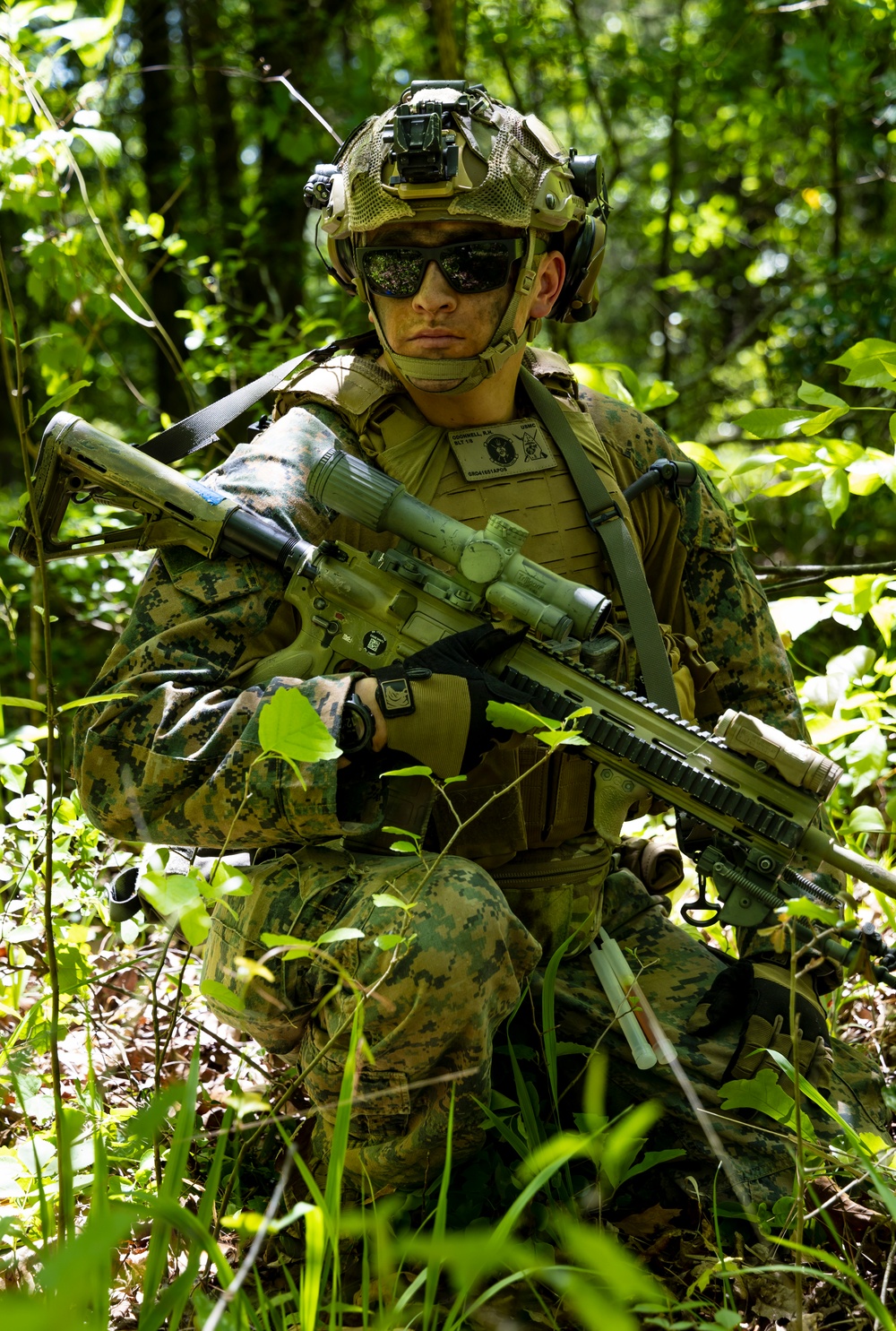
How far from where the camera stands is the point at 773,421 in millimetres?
2512

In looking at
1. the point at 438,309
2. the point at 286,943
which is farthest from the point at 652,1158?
the point at 438,309

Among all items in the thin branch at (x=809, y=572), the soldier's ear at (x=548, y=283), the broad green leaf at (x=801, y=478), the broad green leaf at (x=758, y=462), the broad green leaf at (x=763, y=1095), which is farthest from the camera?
the thin branch at (x=809, y=572)

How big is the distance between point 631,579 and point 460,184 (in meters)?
1.02

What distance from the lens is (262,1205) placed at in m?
2.52

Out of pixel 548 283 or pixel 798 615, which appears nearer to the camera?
pixel 548 283

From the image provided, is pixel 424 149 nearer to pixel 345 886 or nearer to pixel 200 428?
pixel 200 428

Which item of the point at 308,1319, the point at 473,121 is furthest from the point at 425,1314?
the point at 473,121

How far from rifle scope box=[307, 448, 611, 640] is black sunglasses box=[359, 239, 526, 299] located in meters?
0.45

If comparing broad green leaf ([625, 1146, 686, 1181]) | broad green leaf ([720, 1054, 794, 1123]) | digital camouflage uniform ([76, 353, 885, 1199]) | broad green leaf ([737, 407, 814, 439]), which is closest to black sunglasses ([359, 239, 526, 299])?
digital camouflage uniform ([76, 353, 885, 1199])

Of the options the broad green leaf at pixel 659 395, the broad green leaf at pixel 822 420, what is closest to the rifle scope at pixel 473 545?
the broad green leaf at pixel 822 420

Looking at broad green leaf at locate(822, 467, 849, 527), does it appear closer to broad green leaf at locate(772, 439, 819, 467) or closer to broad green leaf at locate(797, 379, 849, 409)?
broad green leaf at locate(772, 439, 819, 467)

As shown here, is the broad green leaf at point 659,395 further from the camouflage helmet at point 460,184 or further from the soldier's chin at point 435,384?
the soldier's chin at point 435,384

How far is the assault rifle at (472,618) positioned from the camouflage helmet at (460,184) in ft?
1.54

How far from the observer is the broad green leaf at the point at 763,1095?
7.43 ft
